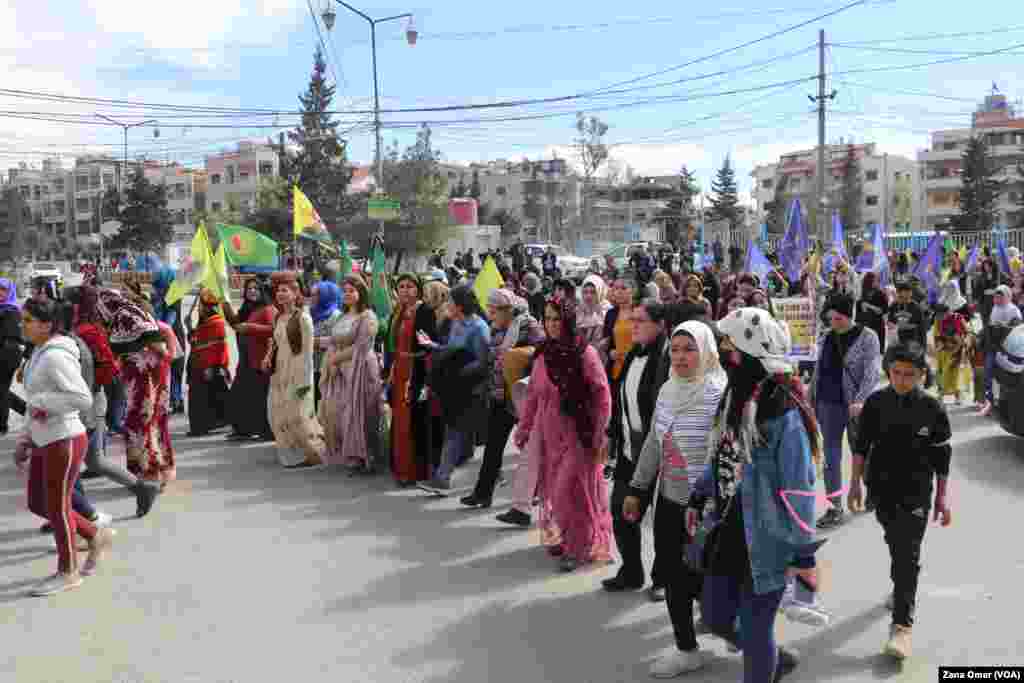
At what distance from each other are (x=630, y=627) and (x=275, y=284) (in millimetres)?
5111

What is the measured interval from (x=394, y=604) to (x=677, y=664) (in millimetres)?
1742

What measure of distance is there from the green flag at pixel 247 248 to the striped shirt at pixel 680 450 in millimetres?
7021

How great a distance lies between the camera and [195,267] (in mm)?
9602

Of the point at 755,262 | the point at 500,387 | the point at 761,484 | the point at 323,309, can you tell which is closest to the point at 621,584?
the point at 761,484

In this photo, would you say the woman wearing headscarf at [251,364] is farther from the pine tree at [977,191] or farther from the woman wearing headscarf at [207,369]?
the pine tree at [977,191]

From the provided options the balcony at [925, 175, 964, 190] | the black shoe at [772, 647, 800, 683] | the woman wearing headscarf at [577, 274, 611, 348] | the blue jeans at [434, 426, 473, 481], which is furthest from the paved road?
the balcony at [925, 175, 964, 190]

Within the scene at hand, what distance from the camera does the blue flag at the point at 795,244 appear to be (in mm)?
15180

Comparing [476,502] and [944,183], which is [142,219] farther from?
[944,183]

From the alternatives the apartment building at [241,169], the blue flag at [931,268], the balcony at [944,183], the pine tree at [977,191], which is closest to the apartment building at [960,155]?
the balcony at [944,183]

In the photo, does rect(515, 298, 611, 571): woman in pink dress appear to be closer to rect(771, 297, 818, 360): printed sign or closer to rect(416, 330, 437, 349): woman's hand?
rect(416, 330, 437, 349): woman's hand

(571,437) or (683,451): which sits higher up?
(683,451)

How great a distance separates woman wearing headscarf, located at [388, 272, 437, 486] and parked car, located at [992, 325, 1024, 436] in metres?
5.55

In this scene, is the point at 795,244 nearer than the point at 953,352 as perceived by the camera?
No

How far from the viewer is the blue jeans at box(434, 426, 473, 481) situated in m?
7.65
